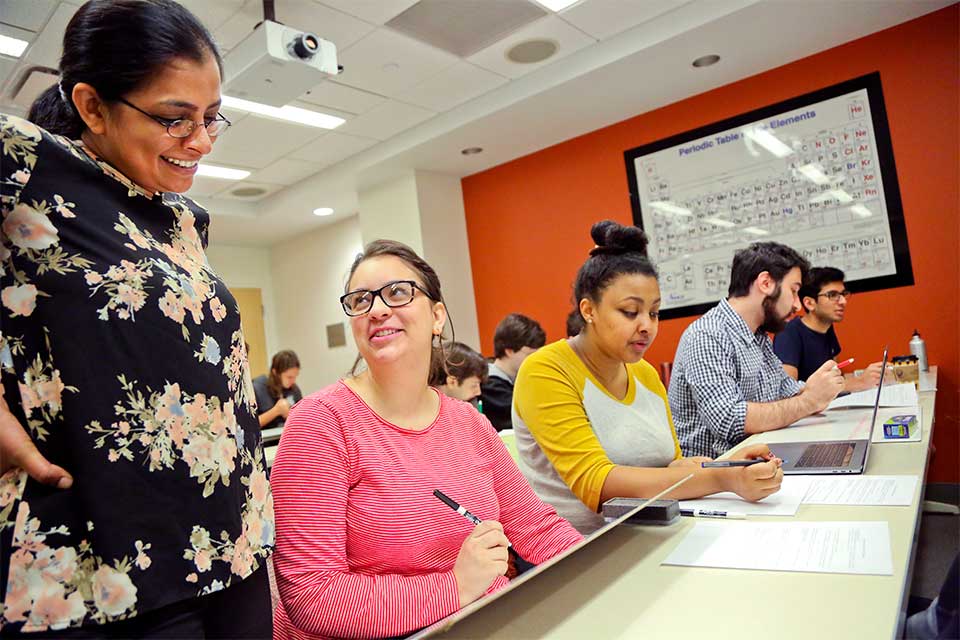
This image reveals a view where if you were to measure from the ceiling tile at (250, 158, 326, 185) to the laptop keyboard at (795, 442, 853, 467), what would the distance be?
15.0ft

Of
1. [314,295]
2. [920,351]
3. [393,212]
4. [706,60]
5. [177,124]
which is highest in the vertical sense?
[706,60]

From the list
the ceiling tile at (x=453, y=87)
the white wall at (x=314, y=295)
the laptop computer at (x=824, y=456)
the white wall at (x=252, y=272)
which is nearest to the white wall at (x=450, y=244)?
the ceiling tile at (x=453, y=87)

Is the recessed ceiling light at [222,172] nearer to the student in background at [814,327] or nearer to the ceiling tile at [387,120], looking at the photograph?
the ceiling tile at [387,120]

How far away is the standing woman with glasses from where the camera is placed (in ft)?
2.15

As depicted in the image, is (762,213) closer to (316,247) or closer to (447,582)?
(447,582)

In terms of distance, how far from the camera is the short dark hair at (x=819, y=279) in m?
3.65

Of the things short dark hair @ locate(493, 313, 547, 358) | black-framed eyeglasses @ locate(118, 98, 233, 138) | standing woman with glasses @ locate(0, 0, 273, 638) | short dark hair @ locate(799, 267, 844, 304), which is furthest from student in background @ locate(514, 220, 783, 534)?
short dark hair @ locate(799, 267, 844, 304)

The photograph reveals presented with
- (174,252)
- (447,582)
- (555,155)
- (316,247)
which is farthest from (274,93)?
(316,247)

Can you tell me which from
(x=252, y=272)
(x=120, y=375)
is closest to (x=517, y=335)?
(x=120, y=375)

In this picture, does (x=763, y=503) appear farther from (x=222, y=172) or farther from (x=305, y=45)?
(x=222, y=172)

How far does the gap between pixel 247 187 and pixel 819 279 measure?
15.3ft

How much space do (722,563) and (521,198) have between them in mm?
4796

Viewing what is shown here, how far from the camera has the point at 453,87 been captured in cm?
430

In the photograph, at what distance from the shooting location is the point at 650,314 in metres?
1.68
